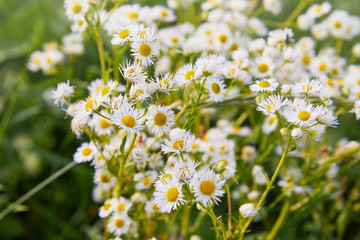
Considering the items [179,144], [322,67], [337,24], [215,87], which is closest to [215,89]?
[215,87]

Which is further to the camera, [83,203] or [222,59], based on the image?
[83,203]

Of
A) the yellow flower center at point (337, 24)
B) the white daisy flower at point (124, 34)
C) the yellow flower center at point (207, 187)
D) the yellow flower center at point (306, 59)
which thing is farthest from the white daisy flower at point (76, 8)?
the yellow flower center at point (337, 24)

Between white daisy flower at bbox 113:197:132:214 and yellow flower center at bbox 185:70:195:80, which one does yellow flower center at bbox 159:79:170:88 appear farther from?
white daisy flower at bbox 113:197:132:214

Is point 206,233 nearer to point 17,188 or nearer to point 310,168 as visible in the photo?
point 310,168

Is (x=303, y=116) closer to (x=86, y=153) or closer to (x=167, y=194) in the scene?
(x=167, y=194)

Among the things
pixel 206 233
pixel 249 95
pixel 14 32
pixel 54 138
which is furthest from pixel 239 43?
pixel 14 32

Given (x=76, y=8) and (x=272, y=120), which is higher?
(x=76, y=8)

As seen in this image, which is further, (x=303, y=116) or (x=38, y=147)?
(x=38, y=147)
